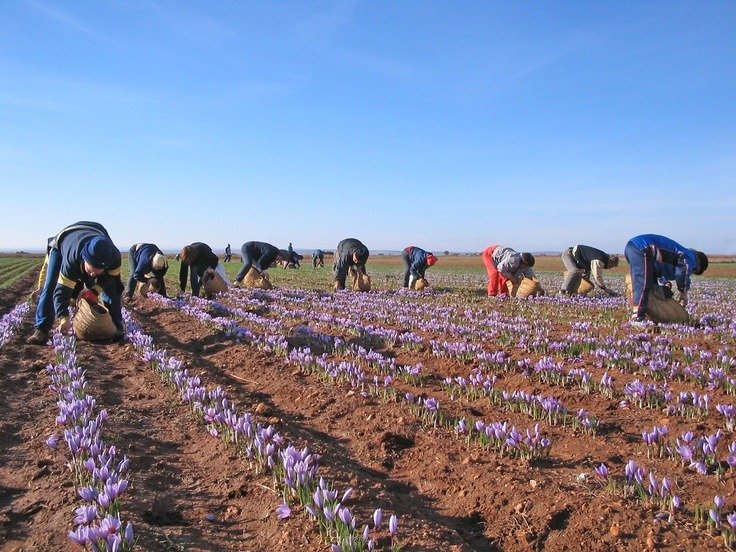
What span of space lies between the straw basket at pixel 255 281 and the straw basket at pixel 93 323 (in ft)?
35.2

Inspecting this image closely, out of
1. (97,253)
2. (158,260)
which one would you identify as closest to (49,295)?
(97,253)

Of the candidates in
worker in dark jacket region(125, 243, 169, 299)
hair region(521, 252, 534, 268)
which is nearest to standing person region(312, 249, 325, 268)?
worker in dark jacket region(125, 243, 169, 299)

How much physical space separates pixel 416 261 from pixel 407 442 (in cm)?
1579

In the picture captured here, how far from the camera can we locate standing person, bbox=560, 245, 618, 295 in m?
16.9

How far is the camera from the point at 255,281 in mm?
21156

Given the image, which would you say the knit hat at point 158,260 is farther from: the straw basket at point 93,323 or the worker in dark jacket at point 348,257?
the worker in dark jacket at point 348,257

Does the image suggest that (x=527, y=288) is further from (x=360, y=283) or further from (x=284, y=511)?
(x=284, y=511)

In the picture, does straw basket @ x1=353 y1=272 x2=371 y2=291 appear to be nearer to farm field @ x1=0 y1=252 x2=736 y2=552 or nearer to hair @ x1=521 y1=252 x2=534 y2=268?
hair @ x1=521 y1=252 x2=534 y2=268

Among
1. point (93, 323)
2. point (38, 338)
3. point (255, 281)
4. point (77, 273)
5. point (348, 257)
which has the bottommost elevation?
point (38, 338)

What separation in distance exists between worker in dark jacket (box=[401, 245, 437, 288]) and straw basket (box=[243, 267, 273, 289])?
216 inches

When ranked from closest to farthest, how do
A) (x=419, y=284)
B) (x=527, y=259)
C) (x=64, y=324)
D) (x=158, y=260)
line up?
(x=64, y=324), (x=158, y=260), (x=527, y=259), (x=419, y=284)

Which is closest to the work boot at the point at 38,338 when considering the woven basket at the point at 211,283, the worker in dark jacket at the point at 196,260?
the worker in dark jacket at the point at 196,260

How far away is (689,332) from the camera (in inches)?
380

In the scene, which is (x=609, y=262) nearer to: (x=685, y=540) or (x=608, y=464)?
(x=608, y=464)
